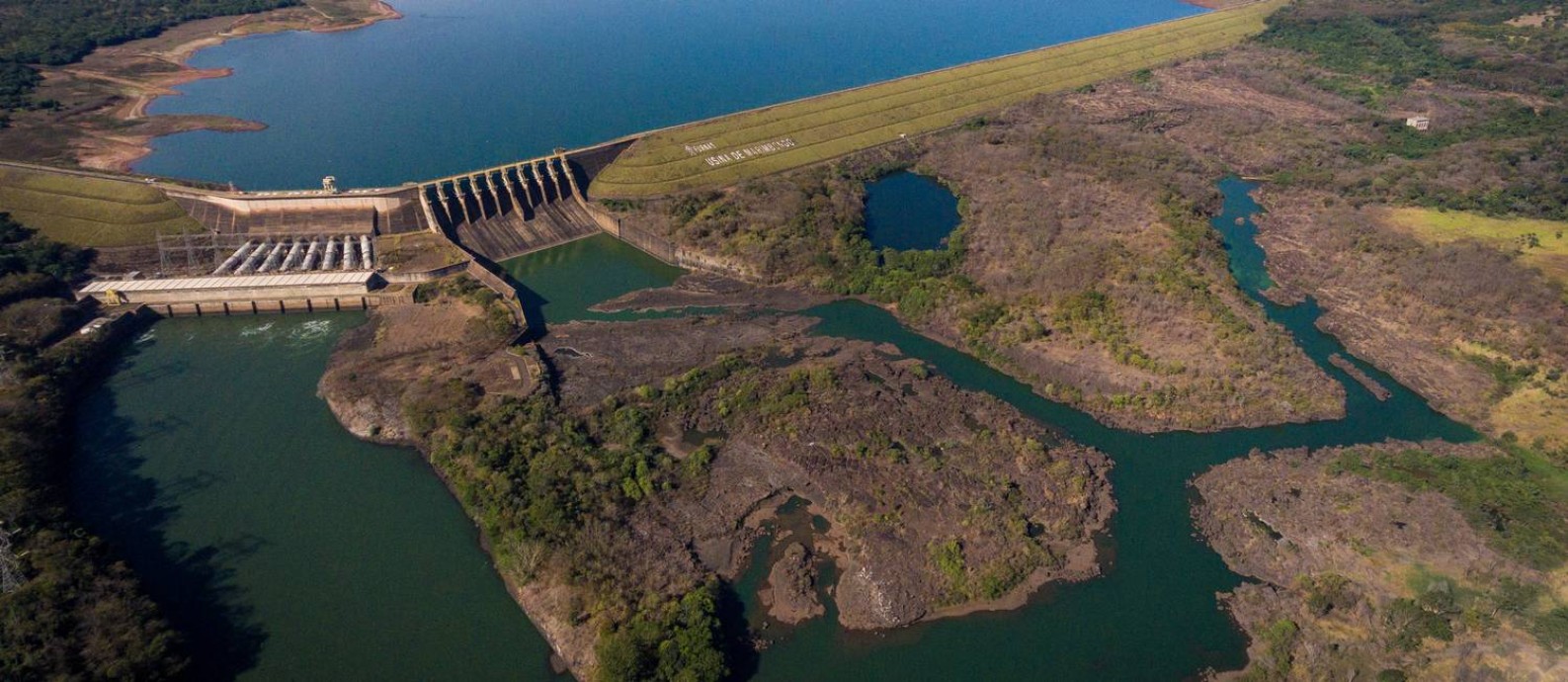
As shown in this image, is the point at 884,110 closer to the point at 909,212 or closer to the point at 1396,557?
the point at 909,212

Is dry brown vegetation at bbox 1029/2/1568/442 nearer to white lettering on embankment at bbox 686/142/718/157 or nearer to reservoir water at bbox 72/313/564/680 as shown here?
white lettering on embankment at bbox 686/142/718/157

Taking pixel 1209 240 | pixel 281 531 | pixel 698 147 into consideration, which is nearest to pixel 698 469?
pixel 281 531

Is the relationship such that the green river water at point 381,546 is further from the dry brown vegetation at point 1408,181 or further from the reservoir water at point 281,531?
the dry brown vegetation at point 1408,181

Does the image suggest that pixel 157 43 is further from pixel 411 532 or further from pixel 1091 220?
pixel 1091 220

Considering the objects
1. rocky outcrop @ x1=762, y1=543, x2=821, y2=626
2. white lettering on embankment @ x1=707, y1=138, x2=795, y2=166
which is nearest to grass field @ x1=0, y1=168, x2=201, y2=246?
white lettering on embankment @ x1=707, y1=138, x2=795, y2=166

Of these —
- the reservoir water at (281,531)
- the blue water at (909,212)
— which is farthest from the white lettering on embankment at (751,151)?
the reservoir water at (281,531)
